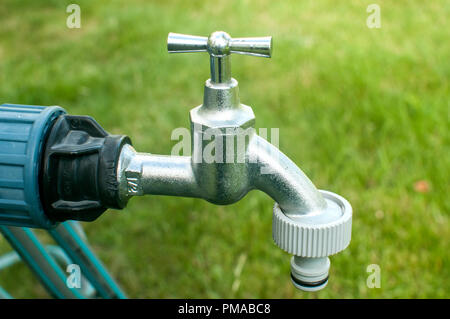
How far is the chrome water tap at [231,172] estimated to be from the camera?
66 centimetres

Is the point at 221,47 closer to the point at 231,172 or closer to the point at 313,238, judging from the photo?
the point at 231,172

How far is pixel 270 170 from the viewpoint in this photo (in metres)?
0.70

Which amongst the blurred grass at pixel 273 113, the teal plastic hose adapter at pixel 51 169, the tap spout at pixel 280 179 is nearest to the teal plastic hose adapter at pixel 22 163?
the teal plastic hose adapter at pixel 51 169

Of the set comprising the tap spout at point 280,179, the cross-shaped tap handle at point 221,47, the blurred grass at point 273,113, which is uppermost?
the cross-shaped tap handle at point 221,47

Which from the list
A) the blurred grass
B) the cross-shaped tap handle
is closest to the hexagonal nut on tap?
the cross-shaped tap handle

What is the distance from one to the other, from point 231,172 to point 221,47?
17cm

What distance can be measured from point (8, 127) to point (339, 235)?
1.59 feet

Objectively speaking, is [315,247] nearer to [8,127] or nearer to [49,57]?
[8,127]

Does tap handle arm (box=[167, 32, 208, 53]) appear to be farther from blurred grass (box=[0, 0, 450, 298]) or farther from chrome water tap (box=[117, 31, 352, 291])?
blurred grass (box=[0, 0, 450, 298])

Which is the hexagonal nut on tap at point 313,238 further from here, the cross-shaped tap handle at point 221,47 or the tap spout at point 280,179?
the cross-shaped tap handle at point 221,47

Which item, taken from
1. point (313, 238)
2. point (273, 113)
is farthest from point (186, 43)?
point (273, 113)

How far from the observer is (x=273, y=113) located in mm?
2230

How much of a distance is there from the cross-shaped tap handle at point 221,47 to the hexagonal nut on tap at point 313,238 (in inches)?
9.2

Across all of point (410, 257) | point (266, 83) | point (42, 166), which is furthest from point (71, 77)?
point (42, 166)
